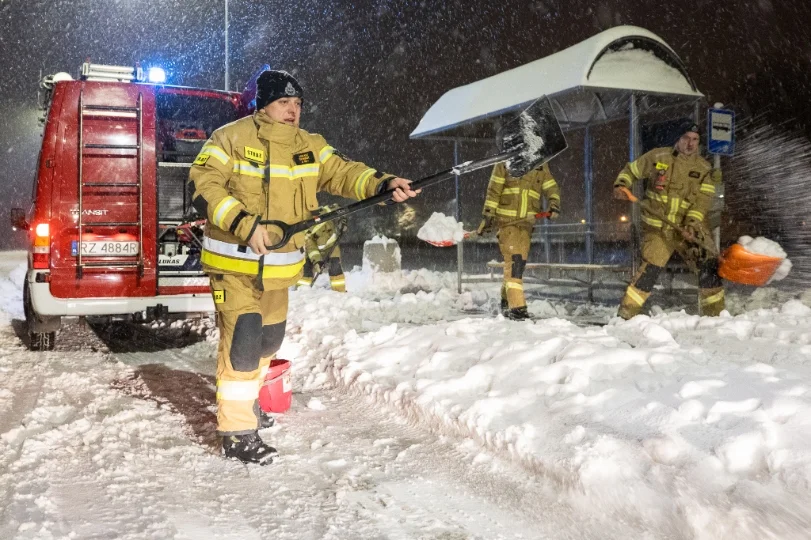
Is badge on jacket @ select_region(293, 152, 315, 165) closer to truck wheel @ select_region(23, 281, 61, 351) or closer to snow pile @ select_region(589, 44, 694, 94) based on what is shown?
truck wheel @ select_region(23, 281, 61, 351)

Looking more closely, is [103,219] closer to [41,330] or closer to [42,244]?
[42,244]

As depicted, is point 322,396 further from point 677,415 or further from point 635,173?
Result: point 635,173

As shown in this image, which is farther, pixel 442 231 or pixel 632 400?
pixel 442 231

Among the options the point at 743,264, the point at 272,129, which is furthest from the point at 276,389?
the point at 743,264

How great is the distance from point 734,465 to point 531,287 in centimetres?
891

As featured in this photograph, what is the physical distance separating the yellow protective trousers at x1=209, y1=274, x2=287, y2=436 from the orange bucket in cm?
488

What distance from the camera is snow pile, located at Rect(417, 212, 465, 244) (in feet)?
29.1

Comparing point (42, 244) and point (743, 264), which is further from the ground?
point (42, 244)

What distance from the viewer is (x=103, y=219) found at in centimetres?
596

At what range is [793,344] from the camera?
191 inches

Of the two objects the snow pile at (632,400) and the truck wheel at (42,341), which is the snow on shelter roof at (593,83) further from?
the truck wheel at (42,341)

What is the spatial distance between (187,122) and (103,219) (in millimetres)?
2893

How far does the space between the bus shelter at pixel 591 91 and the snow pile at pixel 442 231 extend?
859 millimetres

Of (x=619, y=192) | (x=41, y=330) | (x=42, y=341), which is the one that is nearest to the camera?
(x=41, y=330)
